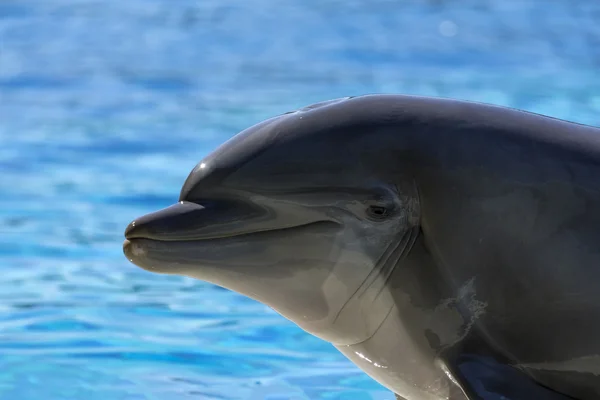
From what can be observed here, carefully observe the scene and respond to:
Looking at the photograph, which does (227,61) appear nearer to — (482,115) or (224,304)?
(224,304)

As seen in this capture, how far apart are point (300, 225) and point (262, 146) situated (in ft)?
0.87

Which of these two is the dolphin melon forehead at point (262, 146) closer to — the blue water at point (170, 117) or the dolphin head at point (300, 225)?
the dolphin head at point (300, 225)

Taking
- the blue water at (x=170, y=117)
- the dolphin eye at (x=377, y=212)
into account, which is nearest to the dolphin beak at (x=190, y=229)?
the dolphin eye at (x=377, y=212)

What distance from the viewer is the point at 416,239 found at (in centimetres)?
360

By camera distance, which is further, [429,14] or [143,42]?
[429,14]

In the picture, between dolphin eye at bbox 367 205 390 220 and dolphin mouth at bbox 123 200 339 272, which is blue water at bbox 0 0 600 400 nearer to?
dolphin mouth at bbox 123 200 339 272

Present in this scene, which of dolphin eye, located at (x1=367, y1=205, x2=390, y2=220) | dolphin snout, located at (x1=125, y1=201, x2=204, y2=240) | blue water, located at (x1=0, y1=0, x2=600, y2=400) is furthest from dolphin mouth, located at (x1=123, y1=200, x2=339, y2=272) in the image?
blue water, located at (x1=0, y1=0, x2=600, y2=400)

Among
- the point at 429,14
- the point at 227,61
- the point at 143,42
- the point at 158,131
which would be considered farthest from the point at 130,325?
the point at 429,14

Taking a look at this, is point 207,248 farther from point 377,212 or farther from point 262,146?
point 377,212

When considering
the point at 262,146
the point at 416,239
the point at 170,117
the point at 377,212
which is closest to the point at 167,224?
the point at 262,146

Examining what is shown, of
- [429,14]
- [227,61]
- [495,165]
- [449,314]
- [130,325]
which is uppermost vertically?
[429,14]

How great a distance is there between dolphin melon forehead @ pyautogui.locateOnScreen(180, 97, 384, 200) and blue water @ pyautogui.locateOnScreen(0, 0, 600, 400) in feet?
8.33

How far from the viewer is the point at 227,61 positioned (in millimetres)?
15805

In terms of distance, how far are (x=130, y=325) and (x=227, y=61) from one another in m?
8.87
